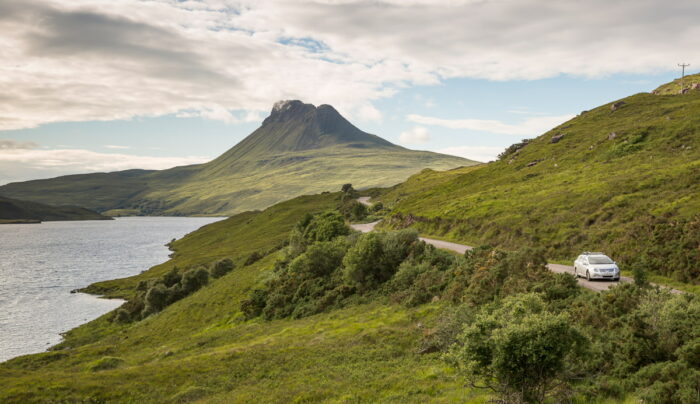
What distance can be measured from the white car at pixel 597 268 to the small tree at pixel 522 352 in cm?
1766

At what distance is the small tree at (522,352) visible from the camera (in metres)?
14.2

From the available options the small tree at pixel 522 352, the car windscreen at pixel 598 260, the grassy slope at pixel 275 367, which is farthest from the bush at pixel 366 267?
the small tree at pixel 522 352

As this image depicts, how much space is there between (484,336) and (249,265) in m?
84.7

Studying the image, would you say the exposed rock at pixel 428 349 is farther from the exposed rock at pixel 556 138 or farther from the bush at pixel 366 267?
the exposed rock at pixel 556 138

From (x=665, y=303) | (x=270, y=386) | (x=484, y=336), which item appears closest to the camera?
(x=484, y=336)

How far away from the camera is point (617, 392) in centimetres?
1578

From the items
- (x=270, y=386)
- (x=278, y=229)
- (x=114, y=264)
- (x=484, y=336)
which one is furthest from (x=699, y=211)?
(x=114, y=264)

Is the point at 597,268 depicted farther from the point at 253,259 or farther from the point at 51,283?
the point at 51,283

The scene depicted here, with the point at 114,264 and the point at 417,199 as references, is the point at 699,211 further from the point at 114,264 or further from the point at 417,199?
the point at 114,264

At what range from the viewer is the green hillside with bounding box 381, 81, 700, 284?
36500mm

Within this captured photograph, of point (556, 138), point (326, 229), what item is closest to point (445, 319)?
point (326, 229)

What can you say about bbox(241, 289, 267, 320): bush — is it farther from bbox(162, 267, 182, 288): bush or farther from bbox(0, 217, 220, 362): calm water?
bbox(162, 267, 182, 288): bush

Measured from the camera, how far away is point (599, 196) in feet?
173

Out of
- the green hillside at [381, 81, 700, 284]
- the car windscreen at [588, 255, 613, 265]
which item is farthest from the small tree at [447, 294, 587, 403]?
the green hillside at [381, 81, 700, 284]
